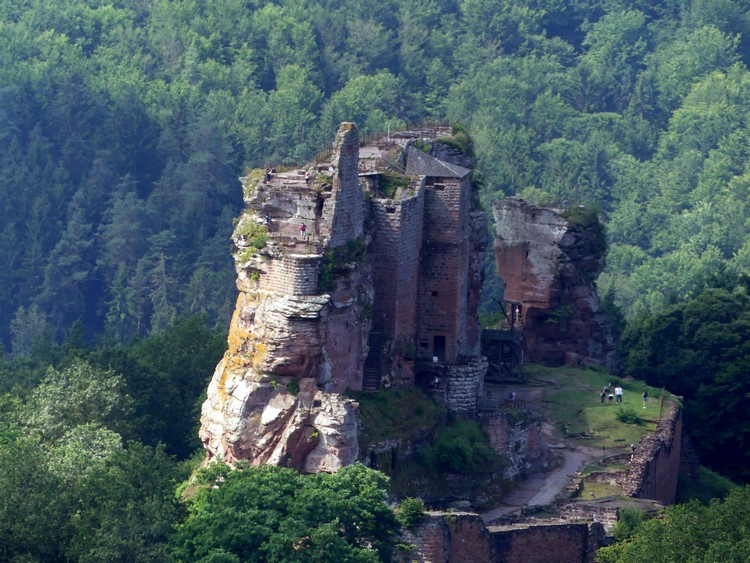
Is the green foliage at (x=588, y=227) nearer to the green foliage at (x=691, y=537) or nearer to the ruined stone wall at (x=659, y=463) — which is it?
the ruined stone wall at (x=659, y=463)

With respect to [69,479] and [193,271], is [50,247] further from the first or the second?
[69,479]

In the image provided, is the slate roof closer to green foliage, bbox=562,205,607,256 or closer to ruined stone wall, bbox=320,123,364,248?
ruined stone wall, bbox=320,123,364,248

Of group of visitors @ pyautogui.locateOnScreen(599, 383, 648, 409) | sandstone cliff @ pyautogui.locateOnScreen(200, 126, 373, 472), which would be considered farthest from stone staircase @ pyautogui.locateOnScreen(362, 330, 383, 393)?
group of visitors @ pyautogui.locateOnScreen(599, 383, 648, 409)

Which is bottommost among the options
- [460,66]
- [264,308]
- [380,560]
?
[380,560]

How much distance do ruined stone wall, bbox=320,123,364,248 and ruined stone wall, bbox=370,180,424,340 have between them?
7.25 ft

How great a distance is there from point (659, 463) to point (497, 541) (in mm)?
9967

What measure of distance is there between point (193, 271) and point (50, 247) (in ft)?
24.6

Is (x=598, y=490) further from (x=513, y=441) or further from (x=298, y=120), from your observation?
(x=298, y=120)

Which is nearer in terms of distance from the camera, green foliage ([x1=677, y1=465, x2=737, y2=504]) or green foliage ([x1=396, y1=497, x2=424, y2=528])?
green foliage ([x1=396, y1=497, x2=424, y2=528])

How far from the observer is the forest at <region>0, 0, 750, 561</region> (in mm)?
85188

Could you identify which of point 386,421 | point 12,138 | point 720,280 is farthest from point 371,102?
point 386,421

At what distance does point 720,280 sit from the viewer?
9550 cm

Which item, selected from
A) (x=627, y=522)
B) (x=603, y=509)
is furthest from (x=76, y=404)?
(x=627, y=522)

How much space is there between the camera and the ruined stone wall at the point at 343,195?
66812 millimetres
